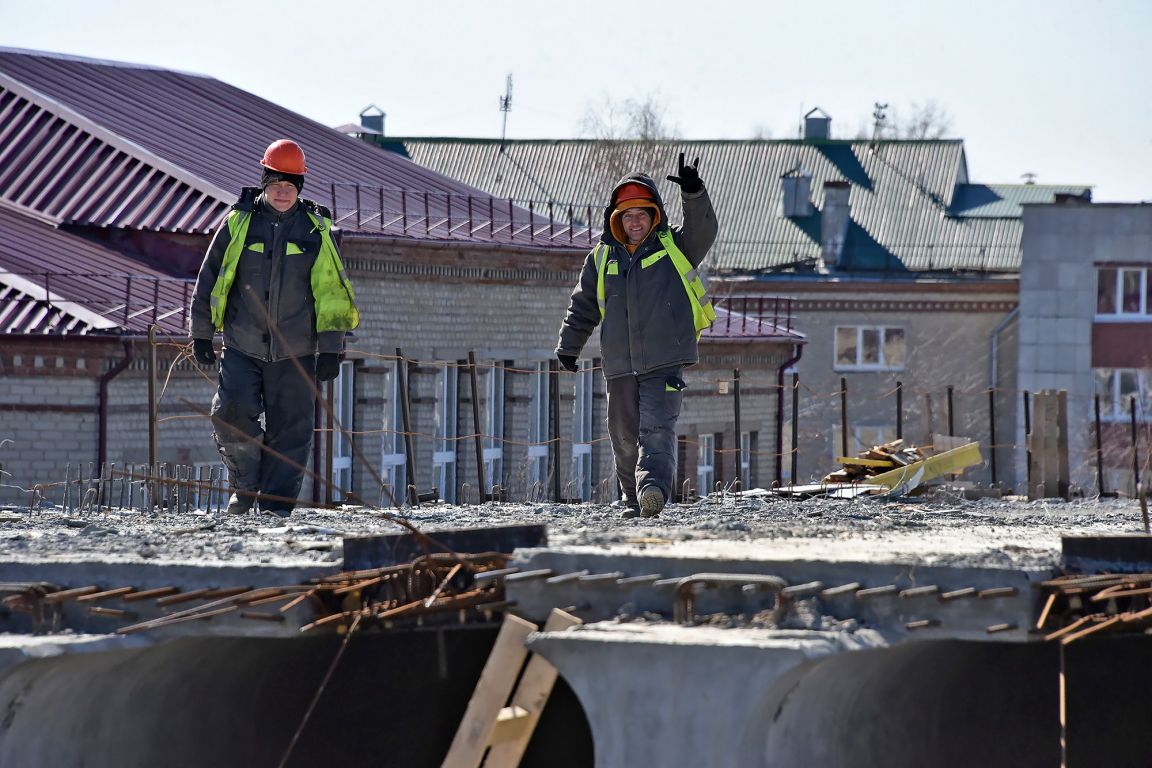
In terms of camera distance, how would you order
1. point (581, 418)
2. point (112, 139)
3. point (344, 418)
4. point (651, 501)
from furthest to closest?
point (581, 418), point (112, 139), point (344, 418), point (651, 501)

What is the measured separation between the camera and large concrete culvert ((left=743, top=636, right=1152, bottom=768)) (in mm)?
7629

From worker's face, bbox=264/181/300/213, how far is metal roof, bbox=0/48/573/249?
14027 mm

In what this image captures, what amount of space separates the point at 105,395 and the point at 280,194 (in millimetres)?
11395

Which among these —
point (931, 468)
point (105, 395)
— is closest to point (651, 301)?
point (931, 468)

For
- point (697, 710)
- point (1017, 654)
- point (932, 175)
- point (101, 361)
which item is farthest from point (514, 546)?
point (932, 175)

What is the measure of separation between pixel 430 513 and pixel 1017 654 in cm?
362

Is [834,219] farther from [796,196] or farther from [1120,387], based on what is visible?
[1120,387]

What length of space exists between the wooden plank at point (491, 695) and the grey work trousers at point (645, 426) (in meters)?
2.62

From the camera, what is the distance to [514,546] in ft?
25.4

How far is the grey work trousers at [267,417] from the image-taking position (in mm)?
9898

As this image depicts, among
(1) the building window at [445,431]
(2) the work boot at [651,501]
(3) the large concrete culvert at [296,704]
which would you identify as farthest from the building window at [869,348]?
(3) the large concrete culvert at [296,704]

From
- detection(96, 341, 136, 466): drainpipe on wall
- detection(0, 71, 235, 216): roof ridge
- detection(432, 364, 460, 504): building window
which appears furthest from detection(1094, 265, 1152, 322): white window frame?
detection(96, 341, 136, 466): drainpipe on wall

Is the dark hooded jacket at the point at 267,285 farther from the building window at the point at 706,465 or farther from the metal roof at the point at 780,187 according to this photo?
the metal roof at the point at 780,187

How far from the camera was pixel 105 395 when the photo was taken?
20.6 metres
